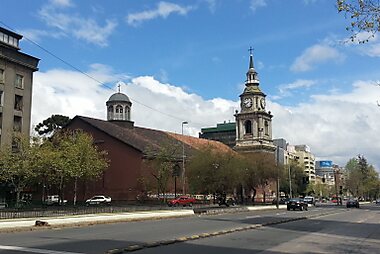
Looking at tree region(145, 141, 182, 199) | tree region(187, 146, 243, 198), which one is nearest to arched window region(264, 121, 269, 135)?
tree region(187, 146, 243, 198)

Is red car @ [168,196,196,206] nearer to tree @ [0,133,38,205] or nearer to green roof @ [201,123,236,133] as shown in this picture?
tree @ [0,133,38,205]

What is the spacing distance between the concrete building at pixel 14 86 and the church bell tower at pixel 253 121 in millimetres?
57535

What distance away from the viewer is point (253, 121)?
11088cm

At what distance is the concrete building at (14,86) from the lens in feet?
194

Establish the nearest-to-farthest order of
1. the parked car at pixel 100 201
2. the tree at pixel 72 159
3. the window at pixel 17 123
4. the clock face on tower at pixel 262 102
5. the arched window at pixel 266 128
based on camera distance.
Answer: the tree at pixel 72 159, the window at pixel 17 123, the parked car at pixel 100 201, the arched window at pixel 266 128, the clock face on tower at pixel 262 102

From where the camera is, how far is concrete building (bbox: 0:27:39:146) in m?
59.1

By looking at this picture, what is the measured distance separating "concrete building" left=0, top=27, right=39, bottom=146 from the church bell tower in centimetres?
5754

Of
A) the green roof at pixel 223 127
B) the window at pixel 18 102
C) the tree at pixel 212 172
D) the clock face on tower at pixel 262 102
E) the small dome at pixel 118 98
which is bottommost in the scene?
the tree at pixel 212 172

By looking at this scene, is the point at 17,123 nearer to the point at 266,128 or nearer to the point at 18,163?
the point at 18,163

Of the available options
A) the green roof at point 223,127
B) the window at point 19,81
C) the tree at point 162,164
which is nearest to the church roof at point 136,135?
the tree at point 162,164

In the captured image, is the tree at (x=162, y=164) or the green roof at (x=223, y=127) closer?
the tree at (x=162, y=164)

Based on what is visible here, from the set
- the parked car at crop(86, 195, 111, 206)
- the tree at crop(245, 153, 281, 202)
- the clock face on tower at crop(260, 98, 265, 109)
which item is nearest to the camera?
the parked car at crop(86, 195, 111, 206)

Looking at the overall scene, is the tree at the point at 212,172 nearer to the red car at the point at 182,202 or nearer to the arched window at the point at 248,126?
the red car at the point at 182,202

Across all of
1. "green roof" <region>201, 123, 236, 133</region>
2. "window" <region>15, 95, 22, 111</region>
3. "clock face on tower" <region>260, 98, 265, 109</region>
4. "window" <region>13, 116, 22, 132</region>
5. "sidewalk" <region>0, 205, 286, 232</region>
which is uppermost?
"green roof" <region>201, 123, 236, 133</region>
